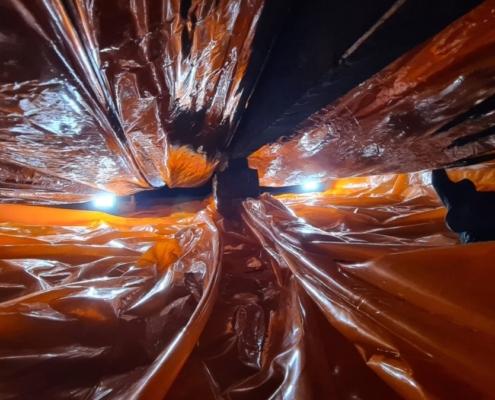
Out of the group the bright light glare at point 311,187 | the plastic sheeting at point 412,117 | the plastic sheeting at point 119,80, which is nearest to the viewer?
the plastic sheeting at point 119,80

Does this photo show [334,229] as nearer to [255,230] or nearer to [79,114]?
[255,230]

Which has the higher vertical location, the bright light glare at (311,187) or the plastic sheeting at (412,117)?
the plastic sheeting at (412,117)

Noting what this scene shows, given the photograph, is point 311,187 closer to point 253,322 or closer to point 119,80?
point 253,322

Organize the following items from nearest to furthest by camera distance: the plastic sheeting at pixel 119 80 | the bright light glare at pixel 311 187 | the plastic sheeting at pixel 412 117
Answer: the plastic sheeting at pixel 119 80 < the plastic sheeting at pixel 412 117 < the bright light glare at pixel 311 187

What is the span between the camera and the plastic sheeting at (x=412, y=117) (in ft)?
1.76

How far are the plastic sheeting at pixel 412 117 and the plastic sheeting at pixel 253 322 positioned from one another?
352mm

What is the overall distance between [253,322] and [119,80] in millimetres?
583

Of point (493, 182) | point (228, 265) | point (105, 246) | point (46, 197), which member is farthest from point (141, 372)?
point (493, 182)

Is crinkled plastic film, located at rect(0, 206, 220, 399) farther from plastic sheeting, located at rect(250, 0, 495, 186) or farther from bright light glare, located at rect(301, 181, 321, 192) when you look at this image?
bright light glare, located at rect(301, 181, 321, 192)

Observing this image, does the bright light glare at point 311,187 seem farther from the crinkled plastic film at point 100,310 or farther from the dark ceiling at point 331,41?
the dark ceiling at point 331,41

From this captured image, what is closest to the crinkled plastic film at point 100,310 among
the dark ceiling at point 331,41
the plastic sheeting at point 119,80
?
the plastic sheeting at point 119,80

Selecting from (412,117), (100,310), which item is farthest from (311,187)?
(100,310)

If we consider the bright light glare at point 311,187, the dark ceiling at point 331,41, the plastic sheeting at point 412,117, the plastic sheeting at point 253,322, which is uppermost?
the dark ceiling at point 331,41

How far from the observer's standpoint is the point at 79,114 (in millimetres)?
733
